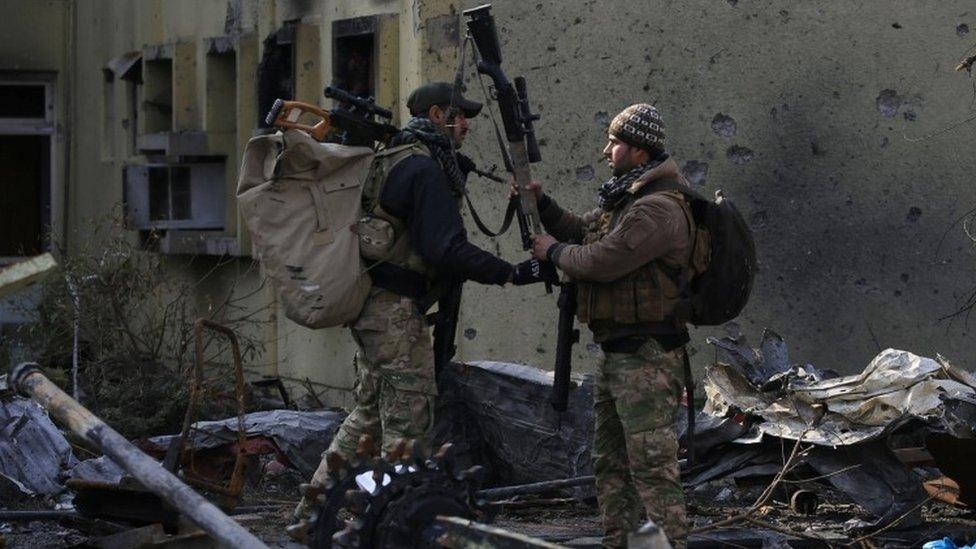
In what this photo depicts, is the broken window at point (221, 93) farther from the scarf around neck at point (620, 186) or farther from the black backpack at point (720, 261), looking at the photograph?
the black backpack at point (720, 261)

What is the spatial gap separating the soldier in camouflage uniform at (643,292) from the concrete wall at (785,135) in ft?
9.71

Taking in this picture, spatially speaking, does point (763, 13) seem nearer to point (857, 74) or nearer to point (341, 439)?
point (857, 74)

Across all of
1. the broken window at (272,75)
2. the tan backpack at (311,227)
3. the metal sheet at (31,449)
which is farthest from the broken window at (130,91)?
the tan backpack at (311,227)

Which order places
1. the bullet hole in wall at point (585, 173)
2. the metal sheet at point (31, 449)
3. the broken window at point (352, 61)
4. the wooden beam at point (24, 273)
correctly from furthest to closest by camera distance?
the broken window at point (352, 61), the bullet hole in wall at point (585, 173), the metal sheet at point (31, 449), the wooden beam at point (24, 273)

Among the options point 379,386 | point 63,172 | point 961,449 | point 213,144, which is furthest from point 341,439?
point 63,172

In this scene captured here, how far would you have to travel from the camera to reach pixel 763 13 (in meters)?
8.79

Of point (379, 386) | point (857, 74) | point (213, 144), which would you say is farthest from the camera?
point (213, 144)

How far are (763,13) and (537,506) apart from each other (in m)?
2.97

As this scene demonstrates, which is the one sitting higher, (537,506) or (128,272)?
(128,272)

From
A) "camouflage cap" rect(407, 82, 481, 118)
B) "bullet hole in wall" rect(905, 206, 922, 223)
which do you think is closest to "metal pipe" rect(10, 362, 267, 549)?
"camouflage cap" rect(407, 82, 481, 118)

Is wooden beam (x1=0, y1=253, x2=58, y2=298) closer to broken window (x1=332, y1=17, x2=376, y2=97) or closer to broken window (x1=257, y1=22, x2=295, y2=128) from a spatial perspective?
broken window (x1=332, y1=17, x2=376, y2=97)

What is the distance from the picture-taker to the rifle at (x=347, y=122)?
636 cm

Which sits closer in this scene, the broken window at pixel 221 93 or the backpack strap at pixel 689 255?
the backpack strap at pixel 689 255

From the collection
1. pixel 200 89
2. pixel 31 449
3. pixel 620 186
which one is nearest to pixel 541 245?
pixel 620 186
